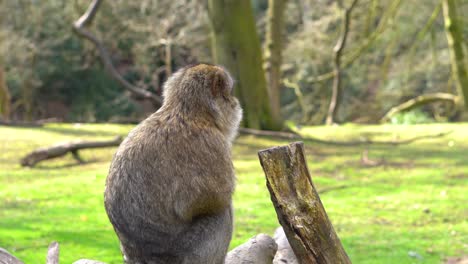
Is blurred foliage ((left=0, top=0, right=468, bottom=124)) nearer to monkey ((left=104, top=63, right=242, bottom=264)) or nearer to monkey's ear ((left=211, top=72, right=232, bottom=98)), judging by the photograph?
monkey's ear ((left=211, top=72, right=232, bottom=98))

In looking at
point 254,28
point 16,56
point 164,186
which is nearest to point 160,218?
point 164,186

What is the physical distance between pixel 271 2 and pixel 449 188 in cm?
767

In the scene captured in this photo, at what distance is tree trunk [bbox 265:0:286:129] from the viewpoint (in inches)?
566

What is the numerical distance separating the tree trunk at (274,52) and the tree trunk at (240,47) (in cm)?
141

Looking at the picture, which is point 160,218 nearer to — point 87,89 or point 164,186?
point 164,186

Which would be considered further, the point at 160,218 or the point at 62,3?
the point at 62,3

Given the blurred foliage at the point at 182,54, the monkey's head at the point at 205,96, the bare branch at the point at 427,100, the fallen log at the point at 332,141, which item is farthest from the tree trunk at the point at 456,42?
the monkey's head at the point at 205,96

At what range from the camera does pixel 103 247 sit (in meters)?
6.27

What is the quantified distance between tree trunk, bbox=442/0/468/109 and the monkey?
13.4 metres

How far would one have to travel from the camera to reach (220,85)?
14.1ft

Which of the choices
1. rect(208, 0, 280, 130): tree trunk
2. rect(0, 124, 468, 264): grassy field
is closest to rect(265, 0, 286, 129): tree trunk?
rect(208, 0, 280, 130): tree trunk

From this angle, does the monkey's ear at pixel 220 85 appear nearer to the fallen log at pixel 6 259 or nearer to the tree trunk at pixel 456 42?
the fallen log at pixel 6 259

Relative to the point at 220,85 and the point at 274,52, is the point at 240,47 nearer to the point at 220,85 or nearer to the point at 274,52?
the point at 274,52

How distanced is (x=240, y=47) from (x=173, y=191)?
883cm
